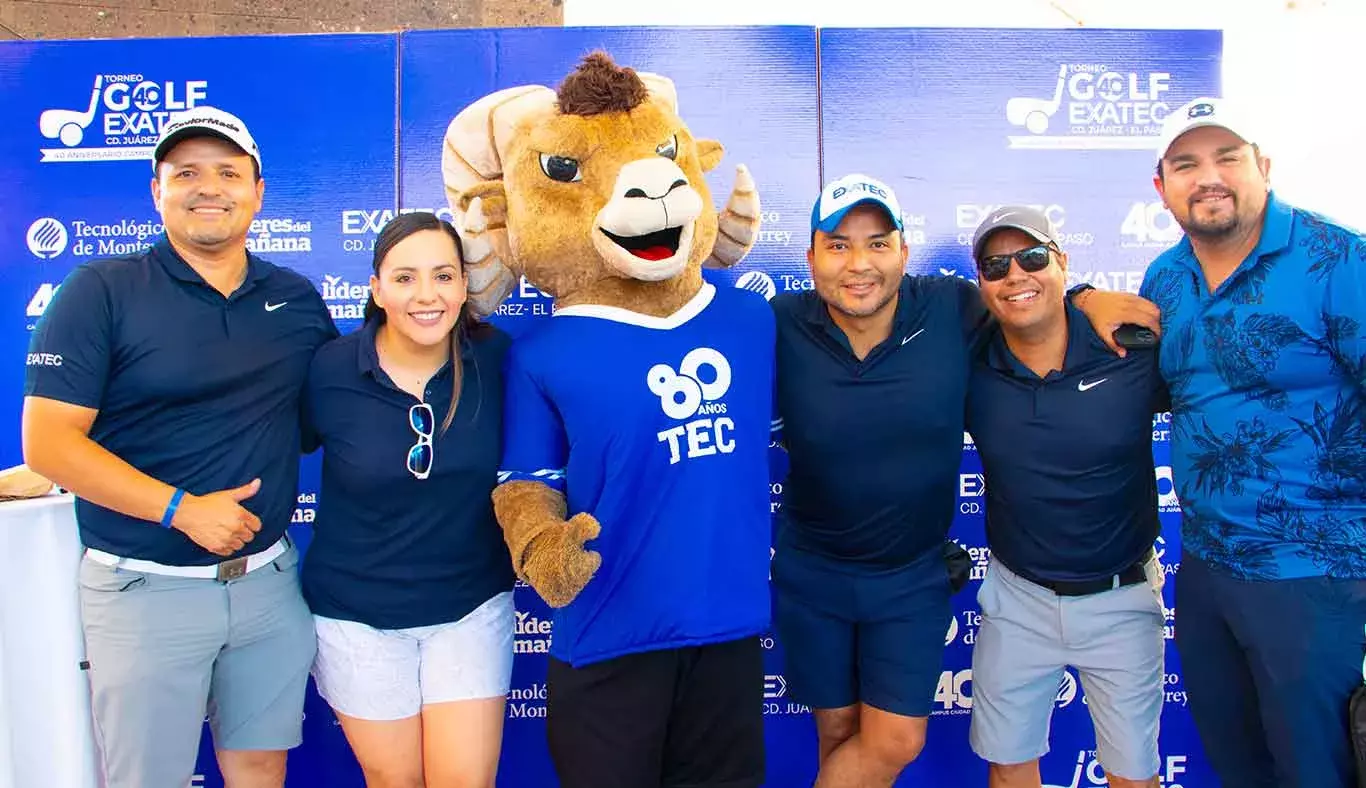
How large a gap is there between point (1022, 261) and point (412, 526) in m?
1.72

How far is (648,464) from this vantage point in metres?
1.72

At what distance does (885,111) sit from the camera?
9.23ft

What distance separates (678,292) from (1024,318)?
0.94 m

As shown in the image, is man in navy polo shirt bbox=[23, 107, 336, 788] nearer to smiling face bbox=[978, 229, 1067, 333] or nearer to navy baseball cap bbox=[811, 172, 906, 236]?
navy baseball cap bbox=[811, 172, 906, 236]

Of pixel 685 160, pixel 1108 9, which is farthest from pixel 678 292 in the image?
pixel 1108 9

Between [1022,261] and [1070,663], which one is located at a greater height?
[1022,261]

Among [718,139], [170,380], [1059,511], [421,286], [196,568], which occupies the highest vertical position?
[718,139]

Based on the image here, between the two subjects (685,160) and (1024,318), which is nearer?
(685,160)

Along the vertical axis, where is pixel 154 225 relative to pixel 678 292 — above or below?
above

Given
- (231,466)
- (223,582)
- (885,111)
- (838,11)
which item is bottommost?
(223,582)

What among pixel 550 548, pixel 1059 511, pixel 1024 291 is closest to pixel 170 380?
pixel 550 548

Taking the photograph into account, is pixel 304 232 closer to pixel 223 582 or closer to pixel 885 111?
pixel 223 582

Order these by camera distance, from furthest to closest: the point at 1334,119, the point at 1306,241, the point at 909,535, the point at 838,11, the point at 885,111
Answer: the point at 838,11
the point at 1334,119
the point at 885,111
the point at 909,535
the point at 1306,241

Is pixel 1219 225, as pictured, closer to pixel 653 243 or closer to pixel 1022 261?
pixel 1022 261
